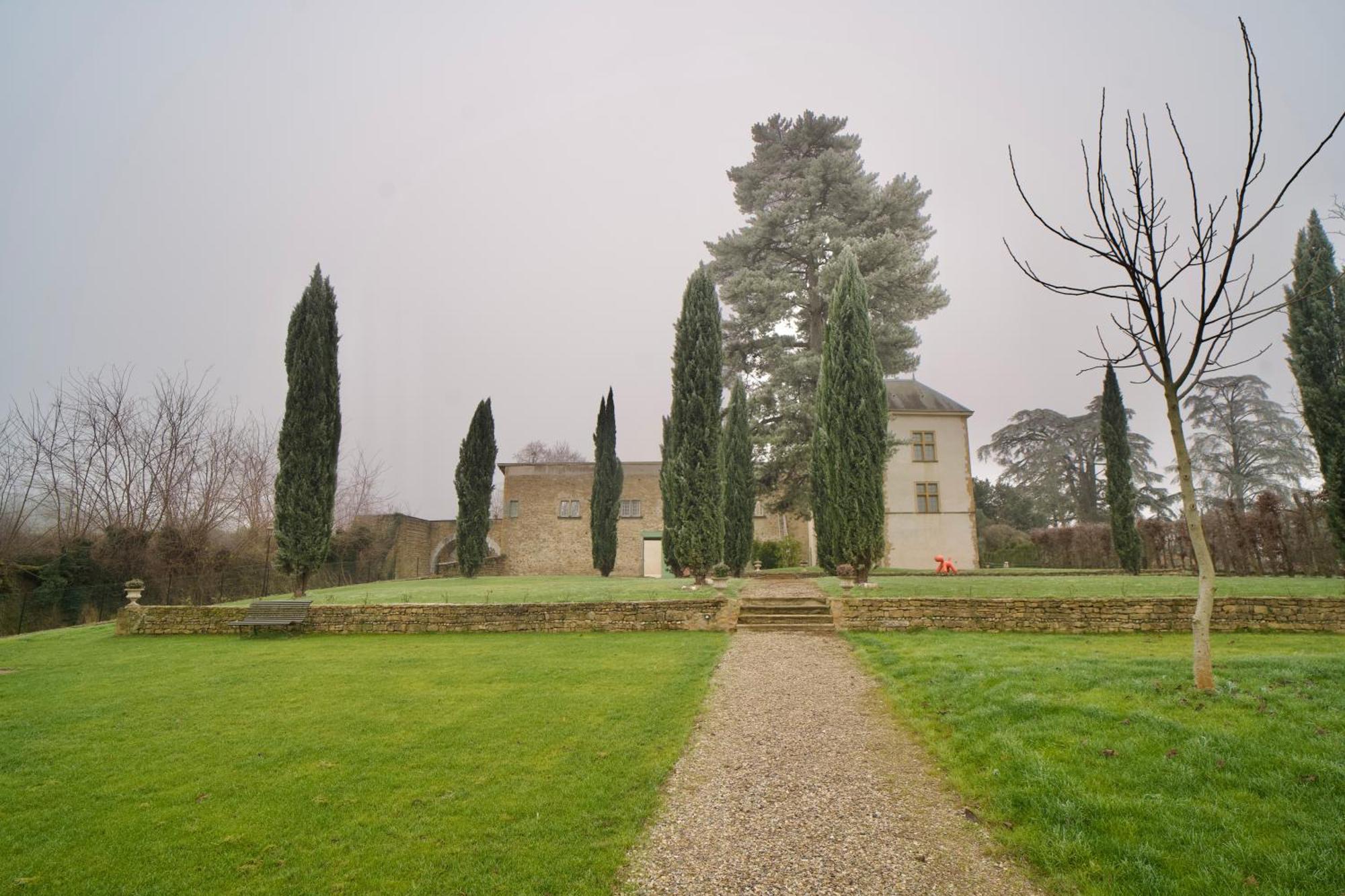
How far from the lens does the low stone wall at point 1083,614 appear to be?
873 centimetres

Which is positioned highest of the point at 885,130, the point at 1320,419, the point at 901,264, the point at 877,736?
the point at 885,130

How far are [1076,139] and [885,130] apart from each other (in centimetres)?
2591

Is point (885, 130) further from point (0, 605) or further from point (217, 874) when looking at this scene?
point (0, 605)

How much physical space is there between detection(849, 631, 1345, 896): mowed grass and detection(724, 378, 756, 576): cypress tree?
11.9 meters

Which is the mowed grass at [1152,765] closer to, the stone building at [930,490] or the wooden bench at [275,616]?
the wooden bench at [275,616]

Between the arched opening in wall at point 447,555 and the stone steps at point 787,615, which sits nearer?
the stone steps at point 787,615

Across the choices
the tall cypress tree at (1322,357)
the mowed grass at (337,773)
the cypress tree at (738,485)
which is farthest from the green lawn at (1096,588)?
the mowed grass at (337,773)

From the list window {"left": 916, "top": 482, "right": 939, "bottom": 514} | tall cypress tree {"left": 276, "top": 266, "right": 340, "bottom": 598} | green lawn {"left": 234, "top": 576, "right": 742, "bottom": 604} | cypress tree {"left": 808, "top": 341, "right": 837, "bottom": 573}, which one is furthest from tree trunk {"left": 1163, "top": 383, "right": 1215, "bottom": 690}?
window {"left": 916, "top": 482, "right": 939, "bottom": 514}

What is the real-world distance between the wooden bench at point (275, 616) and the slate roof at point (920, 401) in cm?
2190

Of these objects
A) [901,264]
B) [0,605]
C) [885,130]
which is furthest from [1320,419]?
[0,605]

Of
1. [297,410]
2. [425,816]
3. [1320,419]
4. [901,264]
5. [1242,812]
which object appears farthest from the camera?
[901,264]

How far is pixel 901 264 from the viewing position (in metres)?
19.0

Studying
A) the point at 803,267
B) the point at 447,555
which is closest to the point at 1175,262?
the point at 803,267

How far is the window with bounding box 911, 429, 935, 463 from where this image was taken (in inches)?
995
